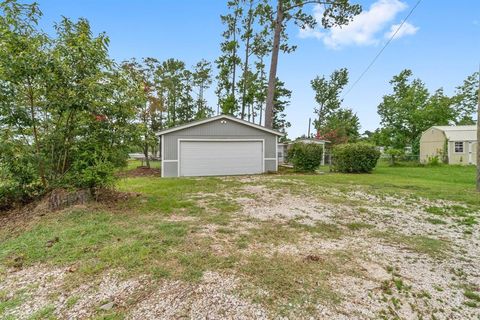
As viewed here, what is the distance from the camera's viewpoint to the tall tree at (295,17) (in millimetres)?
14164

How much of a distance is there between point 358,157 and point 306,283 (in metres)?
12.0

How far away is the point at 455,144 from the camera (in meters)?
18.7

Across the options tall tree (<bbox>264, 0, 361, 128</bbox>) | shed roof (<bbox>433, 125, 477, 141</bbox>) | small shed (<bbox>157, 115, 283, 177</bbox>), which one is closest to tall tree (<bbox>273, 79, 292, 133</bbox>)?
tall tree (<bbox>264, 0, 361, 128</bbox>)

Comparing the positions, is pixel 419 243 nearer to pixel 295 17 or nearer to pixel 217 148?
pixel 217 148

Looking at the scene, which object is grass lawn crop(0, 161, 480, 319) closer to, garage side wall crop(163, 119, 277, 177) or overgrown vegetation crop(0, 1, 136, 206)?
overgrown vegetation crop(0, 1, 136, 206)

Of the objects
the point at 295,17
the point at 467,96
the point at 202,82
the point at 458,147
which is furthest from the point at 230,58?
the point at 467,96

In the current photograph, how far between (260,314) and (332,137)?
2151cm

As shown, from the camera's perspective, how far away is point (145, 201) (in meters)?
5.86

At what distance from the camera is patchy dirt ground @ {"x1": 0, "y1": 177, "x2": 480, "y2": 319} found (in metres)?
2.03

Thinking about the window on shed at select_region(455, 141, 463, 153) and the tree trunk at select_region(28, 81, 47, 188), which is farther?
the window on shed at select_region(455, 141, 463, 153)

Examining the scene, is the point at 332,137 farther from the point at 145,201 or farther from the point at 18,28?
the point at 18,28

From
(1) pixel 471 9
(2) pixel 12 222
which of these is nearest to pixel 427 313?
(2) pixel 12 222

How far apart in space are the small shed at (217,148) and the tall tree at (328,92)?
69.9ft

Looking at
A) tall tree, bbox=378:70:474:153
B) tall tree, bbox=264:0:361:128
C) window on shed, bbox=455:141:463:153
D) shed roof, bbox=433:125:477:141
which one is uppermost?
tall tree, bbox=264:0:361:128
